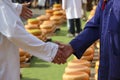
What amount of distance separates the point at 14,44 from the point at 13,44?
0.02 meters

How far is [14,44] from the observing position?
3.09m

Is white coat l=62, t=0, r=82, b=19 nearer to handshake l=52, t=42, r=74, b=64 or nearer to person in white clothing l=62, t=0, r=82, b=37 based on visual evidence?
person in white clothing l=62, t=0, r=82, b=37

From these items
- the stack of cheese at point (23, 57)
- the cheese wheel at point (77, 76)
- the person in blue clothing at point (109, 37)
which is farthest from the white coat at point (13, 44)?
the stack of cheese at point (23, 57)

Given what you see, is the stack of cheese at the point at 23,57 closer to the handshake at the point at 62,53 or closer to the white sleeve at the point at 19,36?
the handshake at the point at 62,53

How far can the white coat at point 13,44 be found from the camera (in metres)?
2.92

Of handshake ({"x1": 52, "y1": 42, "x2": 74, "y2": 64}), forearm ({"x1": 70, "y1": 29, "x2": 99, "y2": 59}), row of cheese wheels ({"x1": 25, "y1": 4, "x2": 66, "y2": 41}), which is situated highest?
forearm ({"x1": 70, "y1": 29, "x2": 99, "y2": 59})

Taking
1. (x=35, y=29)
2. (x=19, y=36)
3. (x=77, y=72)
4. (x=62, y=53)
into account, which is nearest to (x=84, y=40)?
(x=62, y=53)

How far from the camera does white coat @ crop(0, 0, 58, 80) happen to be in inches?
115

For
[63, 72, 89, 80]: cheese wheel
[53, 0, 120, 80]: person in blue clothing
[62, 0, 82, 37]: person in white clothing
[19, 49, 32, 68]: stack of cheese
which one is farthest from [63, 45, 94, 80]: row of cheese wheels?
[62, 0, 82, 37]: person in white clothing

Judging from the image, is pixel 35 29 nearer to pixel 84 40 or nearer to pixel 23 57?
pixel 23 57

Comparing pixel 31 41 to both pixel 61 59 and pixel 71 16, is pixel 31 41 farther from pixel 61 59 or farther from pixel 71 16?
pixel 71 16

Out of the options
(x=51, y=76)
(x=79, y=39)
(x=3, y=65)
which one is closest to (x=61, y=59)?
(x=79, y=39)

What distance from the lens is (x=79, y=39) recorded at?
3168 millimetres

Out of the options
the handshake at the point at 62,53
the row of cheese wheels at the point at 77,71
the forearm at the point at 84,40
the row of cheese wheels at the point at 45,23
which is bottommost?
the row of cheese wheels at the point at 45,23
